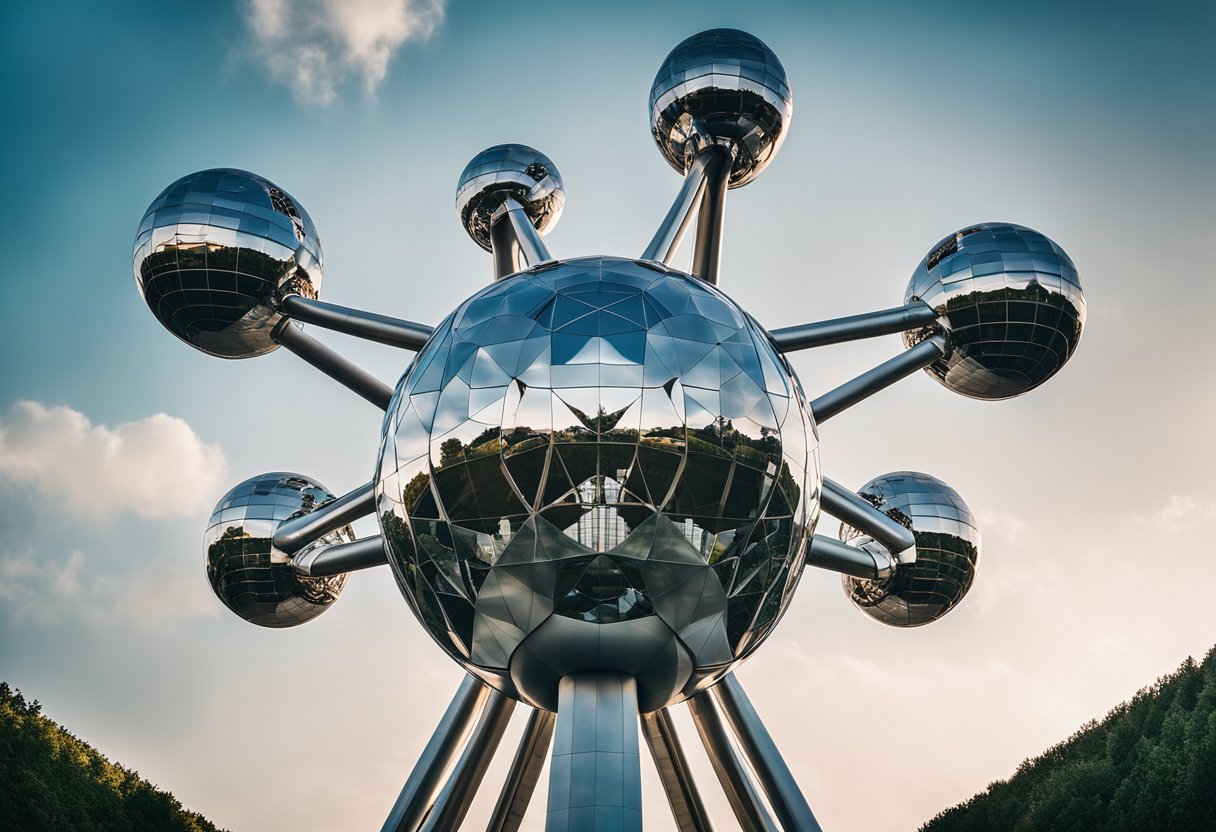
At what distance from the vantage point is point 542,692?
894 cm

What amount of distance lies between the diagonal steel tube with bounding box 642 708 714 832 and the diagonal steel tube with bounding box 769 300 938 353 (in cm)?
498

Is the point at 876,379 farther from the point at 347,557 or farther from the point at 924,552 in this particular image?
the point at 347,557

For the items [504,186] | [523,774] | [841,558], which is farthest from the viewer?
[504,186]

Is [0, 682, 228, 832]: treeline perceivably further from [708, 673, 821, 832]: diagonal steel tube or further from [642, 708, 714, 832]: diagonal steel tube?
[708, 673, 821, 832]: diagonal steel tube

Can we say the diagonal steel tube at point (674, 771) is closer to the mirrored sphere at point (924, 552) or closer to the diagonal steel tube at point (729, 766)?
the diagonal steel tube at point (729, 766)

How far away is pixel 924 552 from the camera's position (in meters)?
Answer: 15.4

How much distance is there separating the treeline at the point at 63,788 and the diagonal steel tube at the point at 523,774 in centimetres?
1312

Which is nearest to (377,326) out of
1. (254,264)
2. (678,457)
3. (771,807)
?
(254,264)

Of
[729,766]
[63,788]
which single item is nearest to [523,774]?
[729,766]

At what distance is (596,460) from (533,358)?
3.15 feet

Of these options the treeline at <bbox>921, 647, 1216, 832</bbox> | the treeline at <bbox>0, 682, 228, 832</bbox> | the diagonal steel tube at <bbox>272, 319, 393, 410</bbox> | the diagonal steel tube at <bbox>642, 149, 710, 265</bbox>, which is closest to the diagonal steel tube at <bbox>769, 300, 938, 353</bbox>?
the diagonal steel tube at <bbox>642, 149, 710, 265</bbox>

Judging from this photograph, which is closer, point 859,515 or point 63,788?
point 859,515

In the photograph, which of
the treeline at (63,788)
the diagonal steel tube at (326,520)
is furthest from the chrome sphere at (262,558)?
the treeline at (63,788)

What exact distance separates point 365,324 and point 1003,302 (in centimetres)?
778
